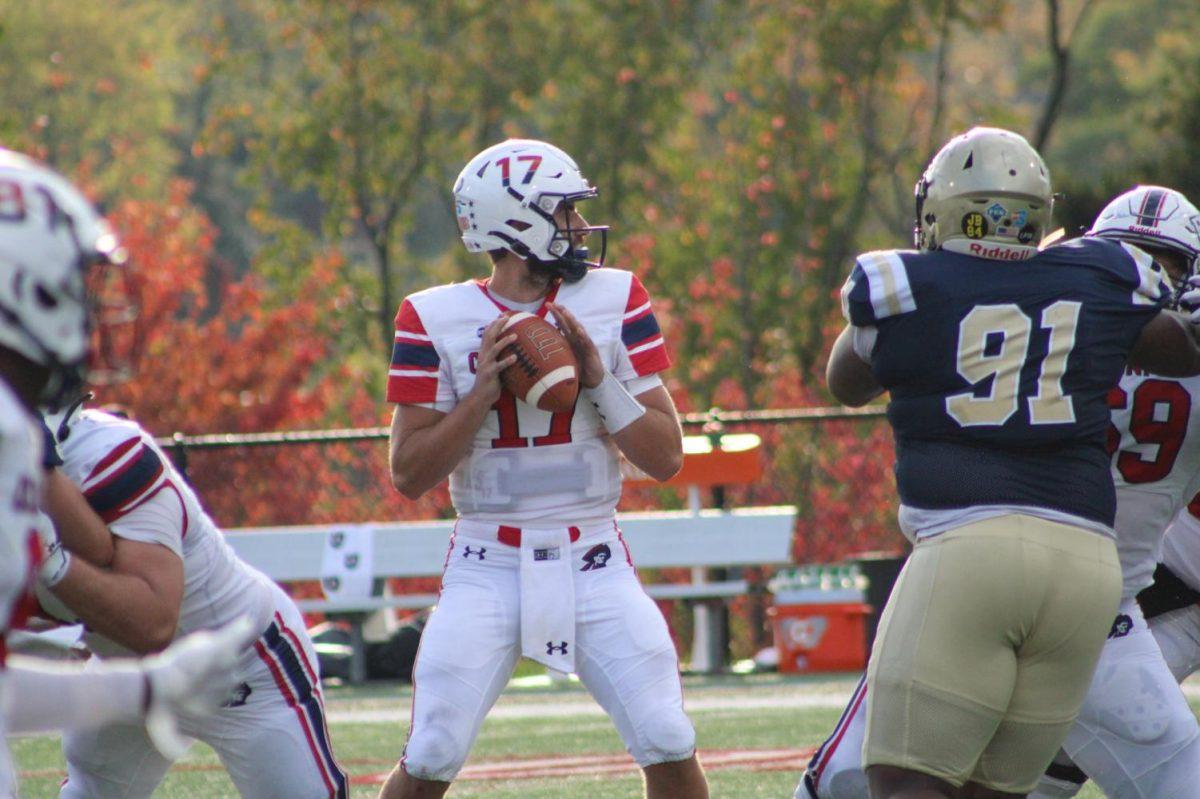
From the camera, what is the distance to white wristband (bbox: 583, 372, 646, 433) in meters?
4.39

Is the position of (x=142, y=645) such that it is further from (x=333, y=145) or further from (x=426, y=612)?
Answer: (x=333, y=145)

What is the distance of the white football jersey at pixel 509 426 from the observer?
14.5 feet

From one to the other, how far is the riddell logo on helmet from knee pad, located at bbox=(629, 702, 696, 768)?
129cm

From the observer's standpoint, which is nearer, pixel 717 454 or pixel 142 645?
pixel 142 645

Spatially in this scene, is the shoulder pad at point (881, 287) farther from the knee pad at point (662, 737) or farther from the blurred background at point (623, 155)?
the blurred background at point (623, 155)

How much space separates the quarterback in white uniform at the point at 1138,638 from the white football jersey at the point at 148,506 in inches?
56.1

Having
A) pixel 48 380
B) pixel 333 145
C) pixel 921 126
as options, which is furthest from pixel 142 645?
pixel 921 126

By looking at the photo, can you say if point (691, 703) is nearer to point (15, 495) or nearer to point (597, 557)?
point (597, 557)

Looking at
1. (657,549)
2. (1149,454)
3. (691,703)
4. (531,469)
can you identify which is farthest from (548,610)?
(657,549)

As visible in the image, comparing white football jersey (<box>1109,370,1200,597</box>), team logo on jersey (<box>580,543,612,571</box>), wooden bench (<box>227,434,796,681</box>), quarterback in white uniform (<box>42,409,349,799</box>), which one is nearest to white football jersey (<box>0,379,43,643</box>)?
quarterback in white uniform (<box>42,409,349,799</box>)

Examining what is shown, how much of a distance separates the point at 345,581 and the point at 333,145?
7339mm

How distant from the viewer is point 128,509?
355 centimetres

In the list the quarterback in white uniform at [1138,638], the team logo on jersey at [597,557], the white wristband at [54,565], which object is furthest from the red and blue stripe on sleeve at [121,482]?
the quarterback in white uniform at [1138,638]

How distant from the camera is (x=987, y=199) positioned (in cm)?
371
